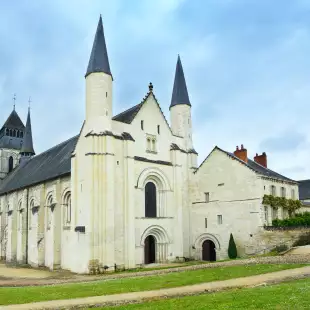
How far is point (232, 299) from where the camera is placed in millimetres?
11492

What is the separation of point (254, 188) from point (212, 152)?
5.63 meters

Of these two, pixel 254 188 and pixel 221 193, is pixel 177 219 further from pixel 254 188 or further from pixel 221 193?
pixel 254 188

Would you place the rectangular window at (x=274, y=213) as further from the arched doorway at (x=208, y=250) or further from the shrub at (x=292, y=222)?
the arched doorway at (x=208, y=250)

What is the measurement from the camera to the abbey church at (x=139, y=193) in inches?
1160

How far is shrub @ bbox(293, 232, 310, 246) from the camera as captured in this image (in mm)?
29609

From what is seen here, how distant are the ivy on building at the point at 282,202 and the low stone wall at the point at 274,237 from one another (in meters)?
2.37

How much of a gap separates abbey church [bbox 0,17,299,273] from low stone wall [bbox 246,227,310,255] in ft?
0.91

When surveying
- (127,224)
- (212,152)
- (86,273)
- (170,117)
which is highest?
(170,117)

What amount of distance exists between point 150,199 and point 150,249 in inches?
173

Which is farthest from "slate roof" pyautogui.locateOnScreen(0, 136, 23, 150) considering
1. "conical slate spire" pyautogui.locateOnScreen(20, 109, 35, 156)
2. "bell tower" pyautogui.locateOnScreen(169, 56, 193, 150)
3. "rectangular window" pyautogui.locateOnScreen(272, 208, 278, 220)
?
"rectangular window" pyautogui.locateOnScreen(272, 208, 278, 220)

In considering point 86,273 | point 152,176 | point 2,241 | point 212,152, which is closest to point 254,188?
point 212,152

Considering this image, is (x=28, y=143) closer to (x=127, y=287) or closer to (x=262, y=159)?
(x=262, y=159)

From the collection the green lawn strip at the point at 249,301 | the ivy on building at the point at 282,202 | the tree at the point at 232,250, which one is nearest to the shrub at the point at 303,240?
the ivy on building at the point at 282,202

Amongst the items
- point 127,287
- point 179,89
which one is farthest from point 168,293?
point 179,89
